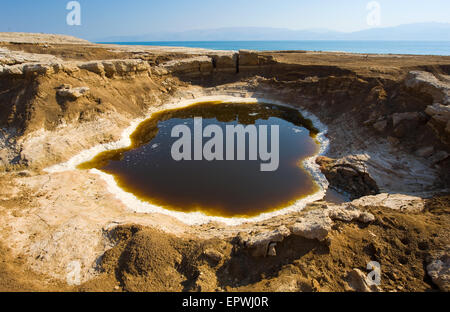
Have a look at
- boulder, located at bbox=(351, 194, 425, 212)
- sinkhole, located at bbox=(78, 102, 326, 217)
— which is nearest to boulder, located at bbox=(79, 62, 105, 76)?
sinkhole, located at bbox=(78, 102, 326, 217)

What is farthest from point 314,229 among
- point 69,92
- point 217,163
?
point 69,92

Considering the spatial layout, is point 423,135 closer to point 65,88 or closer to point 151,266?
point 151,266

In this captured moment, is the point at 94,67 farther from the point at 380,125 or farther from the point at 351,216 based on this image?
the point at 380,125

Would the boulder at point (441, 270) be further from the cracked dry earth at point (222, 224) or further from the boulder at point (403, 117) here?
the boulder at point (403, 117)

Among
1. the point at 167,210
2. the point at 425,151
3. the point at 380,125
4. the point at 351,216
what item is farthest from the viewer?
the point at 380,125

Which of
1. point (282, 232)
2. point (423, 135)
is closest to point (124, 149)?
point (282, 232)

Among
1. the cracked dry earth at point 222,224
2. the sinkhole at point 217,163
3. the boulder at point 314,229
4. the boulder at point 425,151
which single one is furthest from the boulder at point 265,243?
the boulder at point 425,151
